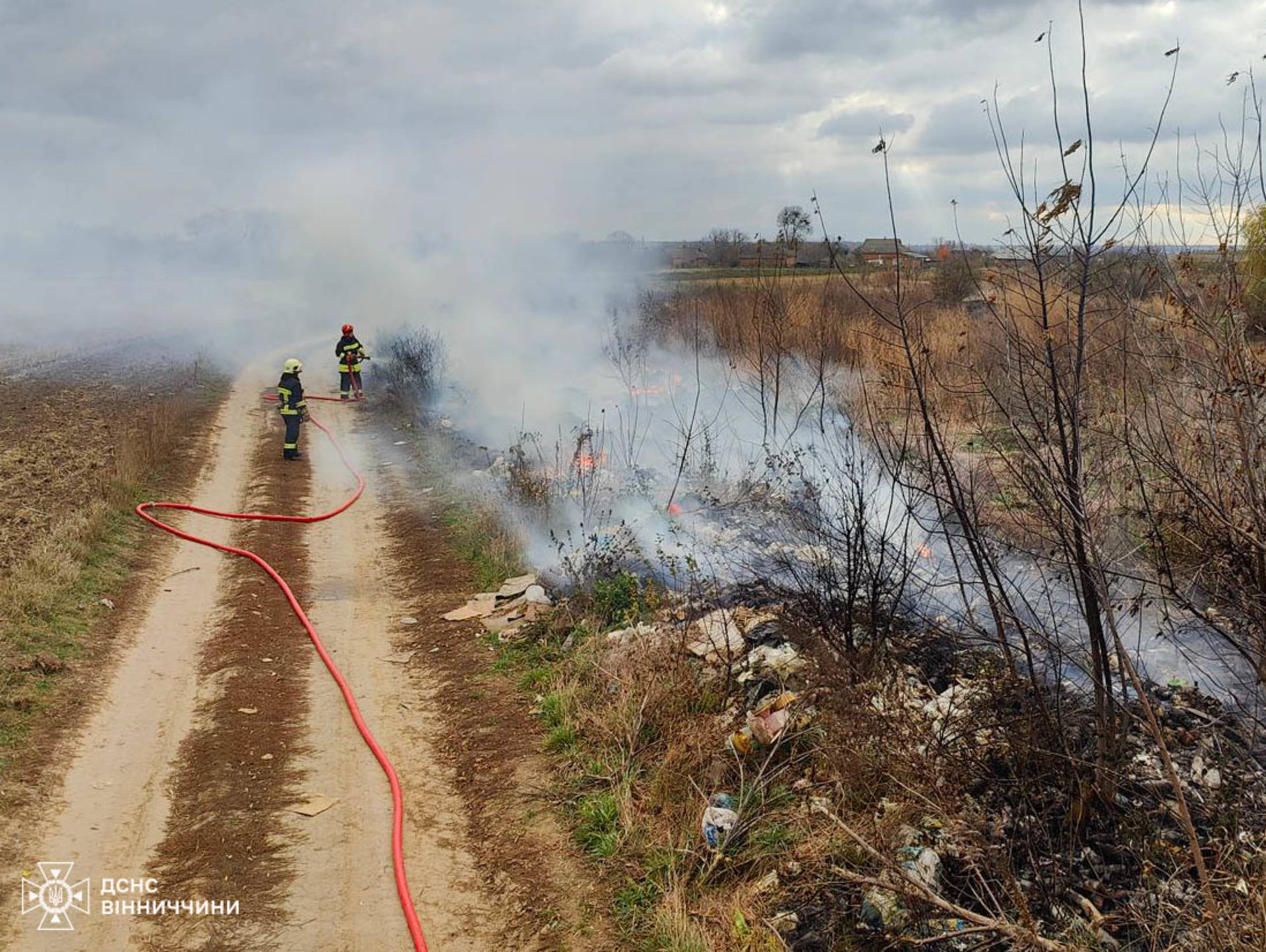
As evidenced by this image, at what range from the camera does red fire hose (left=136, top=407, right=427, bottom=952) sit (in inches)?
190

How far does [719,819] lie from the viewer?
5.03m

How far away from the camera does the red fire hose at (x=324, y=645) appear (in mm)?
4824

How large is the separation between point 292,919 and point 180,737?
7.33ft

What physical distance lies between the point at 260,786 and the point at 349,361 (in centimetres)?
1477

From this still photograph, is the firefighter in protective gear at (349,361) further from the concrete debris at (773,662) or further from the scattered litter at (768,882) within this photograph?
the scattered litter at (768,882)

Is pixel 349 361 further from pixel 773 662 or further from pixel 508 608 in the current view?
pixel 773 662

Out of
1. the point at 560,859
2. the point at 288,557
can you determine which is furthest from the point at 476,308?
the point at 560,859

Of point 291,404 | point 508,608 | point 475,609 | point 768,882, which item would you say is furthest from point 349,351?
point 768,882

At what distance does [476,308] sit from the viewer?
2417cm

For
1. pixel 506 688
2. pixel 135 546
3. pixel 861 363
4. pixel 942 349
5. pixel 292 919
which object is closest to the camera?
pixel 292 919

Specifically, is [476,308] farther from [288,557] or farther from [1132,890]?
[1132,890]

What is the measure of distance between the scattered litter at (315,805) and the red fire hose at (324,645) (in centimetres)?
36

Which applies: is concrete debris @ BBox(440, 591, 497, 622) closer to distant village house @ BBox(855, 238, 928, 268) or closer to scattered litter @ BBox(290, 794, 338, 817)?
scattered litter @ BBox(290, 794, 338, 817)

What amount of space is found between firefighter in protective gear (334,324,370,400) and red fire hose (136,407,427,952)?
349 centimetres
